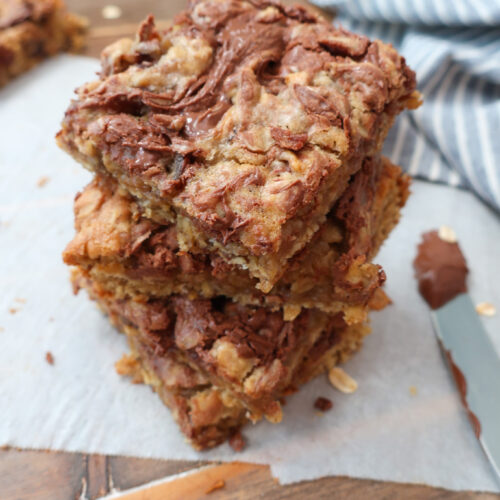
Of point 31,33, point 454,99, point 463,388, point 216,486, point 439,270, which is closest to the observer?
point 216,486

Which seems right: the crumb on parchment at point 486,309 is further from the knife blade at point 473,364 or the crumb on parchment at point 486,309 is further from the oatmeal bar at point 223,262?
the oatmeal bar at point 223,262

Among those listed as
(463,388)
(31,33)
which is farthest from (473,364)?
(31,33)

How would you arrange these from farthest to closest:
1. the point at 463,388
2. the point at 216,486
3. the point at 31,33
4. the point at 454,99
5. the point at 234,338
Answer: the point at 31,33
the point at 454,99
the point at 463,388
the point at 216,486
the point at 234,338

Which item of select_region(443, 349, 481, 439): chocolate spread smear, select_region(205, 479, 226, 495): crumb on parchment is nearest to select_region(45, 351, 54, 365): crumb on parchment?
select_region(205, 479, 226, 495): crumb on parchment

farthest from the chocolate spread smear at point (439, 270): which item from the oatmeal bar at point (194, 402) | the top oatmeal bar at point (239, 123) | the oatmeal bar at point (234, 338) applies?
the oatmeal bar at point (194, 402)

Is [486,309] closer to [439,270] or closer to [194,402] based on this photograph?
[439,270]

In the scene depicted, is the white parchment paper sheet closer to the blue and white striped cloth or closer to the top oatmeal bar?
the blue and white striped cloth
